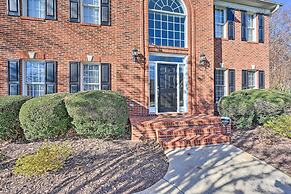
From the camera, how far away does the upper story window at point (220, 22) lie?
12562 mm

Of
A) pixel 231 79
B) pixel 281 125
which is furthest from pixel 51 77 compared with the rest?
pixel 231 79

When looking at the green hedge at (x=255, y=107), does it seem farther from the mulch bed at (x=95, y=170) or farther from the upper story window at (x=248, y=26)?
the upper story window at (x=248, y=26)

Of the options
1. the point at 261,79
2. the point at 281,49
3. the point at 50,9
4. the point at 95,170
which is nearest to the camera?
the point at 95,170

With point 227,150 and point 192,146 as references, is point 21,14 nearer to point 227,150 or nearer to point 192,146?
point 192,146

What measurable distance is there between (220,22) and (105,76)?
6.81 metres

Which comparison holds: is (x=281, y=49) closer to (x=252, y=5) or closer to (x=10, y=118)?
(x=252, y=5)

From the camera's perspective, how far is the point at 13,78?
851 cm

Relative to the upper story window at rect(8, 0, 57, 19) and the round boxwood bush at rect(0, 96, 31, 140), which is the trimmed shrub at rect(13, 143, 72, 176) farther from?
the upper story window at rect(8, 0, 57, 19)

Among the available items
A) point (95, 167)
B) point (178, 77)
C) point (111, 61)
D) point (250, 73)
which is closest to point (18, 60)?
point (111, 61)

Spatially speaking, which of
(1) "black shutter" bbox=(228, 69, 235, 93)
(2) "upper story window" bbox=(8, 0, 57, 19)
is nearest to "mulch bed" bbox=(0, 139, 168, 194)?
(2) "upper story window" bbox=(8, 0, 57, 19)

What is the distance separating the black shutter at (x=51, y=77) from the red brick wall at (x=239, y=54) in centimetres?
763

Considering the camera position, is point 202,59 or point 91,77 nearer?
point 91,77

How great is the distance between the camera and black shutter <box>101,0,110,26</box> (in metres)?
9.69

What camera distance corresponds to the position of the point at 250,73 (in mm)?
13352
